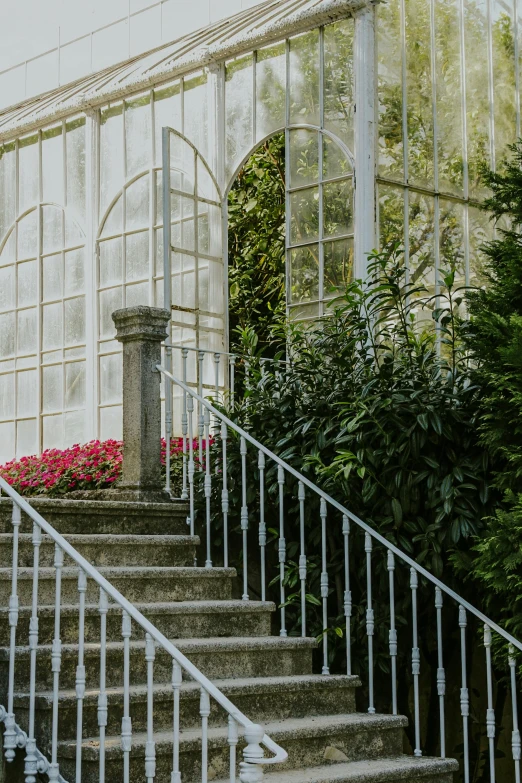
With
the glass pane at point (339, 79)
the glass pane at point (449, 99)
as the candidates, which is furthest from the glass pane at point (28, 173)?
the glass pane at point (449, 99)

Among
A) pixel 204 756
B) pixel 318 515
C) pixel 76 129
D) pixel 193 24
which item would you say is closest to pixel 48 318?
pixel 76 129

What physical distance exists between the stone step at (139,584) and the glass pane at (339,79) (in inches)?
150

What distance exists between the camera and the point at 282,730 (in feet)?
16.5

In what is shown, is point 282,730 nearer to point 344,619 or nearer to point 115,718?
point 115,718

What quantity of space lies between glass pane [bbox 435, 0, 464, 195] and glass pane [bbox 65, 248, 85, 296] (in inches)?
143

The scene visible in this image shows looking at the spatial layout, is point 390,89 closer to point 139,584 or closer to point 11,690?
point 139,584

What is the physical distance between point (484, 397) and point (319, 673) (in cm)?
171

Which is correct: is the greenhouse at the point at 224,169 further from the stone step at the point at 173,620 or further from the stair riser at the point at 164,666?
the stair riser at the point at 164,666

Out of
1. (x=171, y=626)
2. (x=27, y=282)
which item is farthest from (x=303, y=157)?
(x=171, y=626)

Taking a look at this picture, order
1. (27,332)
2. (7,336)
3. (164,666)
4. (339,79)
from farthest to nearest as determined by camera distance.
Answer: (7,336) → (27,332) → (339,79) → (164,666)

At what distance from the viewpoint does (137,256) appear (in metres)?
10.2

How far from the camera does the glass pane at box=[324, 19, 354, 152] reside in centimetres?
858

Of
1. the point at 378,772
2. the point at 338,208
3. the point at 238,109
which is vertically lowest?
the point at 378,772

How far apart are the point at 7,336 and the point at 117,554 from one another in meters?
6.10
